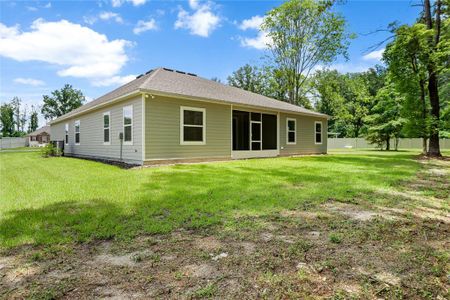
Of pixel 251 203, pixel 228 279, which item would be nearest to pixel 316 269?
pixel 228 279

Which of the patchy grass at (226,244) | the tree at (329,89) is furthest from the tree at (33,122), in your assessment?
the patchy grass at (226,244)

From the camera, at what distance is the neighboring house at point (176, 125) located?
9617mm

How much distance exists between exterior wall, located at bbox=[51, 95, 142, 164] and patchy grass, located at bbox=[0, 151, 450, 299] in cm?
477

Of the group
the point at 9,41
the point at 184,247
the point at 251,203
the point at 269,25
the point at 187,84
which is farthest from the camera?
the point at 269,25

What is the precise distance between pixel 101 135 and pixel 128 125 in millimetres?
3329

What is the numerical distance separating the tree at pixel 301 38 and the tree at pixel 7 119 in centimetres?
5752

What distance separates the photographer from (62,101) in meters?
56.1

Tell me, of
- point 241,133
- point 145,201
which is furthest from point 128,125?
point 241,133

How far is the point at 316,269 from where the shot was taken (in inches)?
84.4

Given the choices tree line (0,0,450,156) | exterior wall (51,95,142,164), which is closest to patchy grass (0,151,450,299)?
exterior wall (51,95,142,164)

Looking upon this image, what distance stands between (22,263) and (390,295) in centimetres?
287

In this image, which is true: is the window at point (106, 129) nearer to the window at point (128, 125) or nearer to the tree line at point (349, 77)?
the window at point (128, 125)

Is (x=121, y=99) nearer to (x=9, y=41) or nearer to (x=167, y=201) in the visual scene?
(x=167, y=201)

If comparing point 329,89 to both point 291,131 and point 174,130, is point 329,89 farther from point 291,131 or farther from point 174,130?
point 174,130
